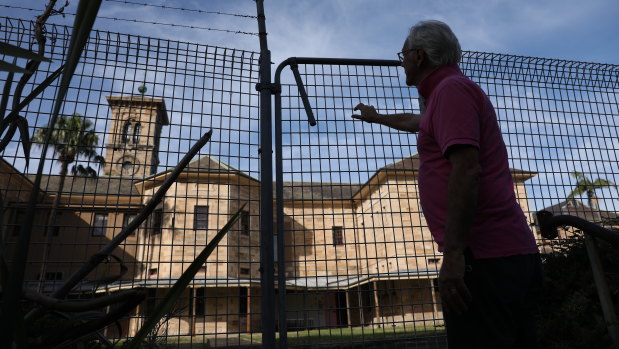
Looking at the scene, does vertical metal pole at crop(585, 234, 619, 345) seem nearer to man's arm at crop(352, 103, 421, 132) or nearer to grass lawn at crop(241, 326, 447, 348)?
grass lawn at crop(241, 326, 447, 348)

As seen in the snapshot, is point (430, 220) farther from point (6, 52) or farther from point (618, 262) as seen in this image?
point (618, 262)

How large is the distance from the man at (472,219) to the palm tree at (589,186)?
2.92m

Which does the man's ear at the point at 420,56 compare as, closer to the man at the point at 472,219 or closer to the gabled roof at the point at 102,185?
the man at the point at 472,219

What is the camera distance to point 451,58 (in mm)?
1818

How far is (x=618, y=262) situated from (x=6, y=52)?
417 centimetres

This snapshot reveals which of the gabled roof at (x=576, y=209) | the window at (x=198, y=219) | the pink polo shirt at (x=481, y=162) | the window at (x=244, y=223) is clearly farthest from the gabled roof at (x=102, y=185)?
the gabled roof at (x=576, y=209)

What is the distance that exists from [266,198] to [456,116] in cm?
167

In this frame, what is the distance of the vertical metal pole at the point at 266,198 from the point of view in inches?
105

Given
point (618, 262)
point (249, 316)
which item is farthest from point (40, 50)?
point (618, 262)

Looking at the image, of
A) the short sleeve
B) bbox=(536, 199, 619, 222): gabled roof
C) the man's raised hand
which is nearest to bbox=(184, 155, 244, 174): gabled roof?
the man's raised hand

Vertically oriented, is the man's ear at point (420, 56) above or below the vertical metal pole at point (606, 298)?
above

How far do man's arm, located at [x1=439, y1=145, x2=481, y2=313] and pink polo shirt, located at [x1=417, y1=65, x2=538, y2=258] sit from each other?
0.33 feet

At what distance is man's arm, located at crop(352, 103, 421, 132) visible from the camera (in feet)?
8.63

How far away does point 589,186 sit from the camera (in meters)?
4.54
